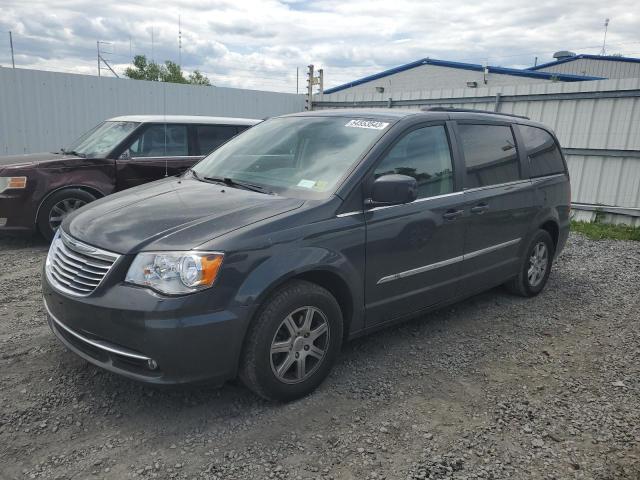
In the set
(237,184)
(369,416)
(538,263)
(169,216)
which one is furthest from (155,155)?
(369,416)

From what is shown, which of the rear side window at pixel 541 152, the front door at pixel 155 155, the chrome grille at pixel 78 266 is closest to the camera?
the chrome grille at pixel 78 266

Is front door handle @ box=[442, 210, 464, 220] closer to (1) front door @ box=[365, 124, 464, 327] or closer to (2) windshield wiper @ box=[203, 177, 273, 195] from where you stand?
(1) front door @ box=[365, 124, 464, 327]

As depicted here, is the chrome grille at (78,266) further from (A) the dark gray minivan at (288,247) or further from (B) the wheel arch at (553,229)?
(B) the wheel arch at (553,229)

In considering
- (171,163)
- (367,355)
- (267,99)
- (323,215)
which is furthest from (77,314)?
(267,99)

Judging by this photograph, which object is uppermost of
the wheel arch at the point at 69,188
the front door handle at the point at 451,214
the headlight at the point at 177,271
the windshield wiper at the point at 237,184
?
the windshield wiper at the point at 237,184

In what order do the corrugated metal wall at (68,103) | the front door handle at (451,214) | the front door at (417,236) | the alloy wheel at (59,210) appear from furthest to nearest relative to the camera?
1. the corrugated metal wall at (68,103)
2. the alloy wheel at (59,210)
3. the front door handle at (451,214)
4. the front door at (417,236)

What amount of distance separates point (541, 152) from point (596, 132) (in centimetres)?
507

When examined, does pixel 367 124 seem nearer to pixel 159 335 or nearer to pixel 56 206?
pixel 159 335

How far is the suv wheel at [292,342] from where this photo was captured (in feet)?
9.68

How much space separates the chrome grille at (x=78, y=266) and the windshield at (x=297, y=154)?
1196 mm

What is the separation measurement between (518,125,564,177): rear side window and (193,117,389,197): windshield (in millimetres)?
2088

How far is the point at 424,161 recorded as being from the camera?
13.1ft

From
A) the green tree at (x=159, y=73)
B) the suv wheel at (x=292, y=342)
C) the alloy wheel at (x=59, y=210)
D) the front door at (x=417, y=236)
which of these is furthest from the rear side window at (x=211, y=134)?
the green tree at (x=159, y=73)

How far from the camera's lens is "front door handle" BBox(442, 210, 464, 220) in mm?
3998
